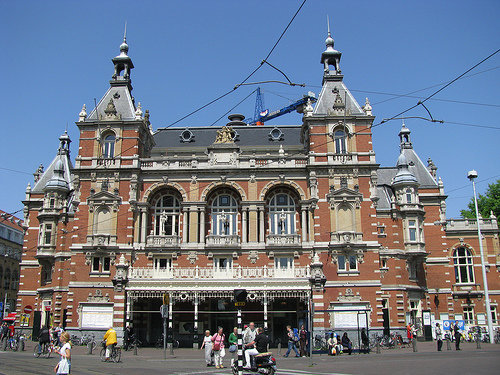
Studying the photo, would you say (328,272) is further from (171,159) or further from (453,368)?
(453,368)

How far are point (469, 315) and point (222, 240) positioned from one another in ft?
86.1

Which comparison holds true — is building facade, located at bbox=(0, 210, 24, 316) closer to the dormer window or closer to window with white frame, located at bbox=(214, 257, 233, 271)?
window with white frame, located at bbox=(214, 257, 233, 271)

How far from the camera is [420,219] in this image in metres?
45.4

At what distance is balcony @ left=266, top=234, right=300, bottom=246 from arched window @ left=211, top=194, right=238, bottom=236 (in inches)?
116

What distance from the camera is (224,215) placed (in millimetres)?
40469

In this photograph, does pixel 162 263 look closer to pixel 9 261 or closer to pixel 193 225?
pixel 193 225

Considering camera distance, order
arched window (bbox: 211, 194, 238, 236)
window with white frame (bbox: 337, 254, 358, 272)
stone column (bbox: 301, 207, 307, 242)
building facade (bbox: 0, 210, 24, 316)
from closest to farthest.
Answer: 1. window with white frame (bbox: 337, 254, 358, 272)
2. stone column (bbox: 301, 207, 307, 242)
3. arched window (bbox: 211, 194, 238, 236)
4. building facade (bbox: 0, 210, 24, 316)

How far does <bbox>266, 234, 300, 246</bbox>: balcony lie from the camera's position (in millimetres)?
39219

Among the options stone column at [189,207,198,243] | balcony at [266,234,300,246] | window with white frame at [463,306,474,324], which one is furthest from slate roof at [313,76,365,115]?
window with white frame at [463,306,474,324]

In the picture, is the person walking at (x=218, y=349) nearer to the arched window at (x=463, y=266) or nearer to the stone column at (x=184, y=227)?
the stone column at (x=184, y=227)

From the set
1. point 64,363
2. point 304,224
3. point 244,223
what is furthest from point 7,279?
point 64,363

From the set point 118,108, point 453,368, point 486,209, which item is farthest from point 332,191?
point 486,209

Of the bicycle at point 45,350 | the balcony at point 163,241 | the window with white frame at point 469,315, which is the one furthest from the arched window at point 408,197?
the bicycle at point 45,350

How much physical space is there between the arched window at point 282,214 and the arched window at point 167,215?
7.63m
